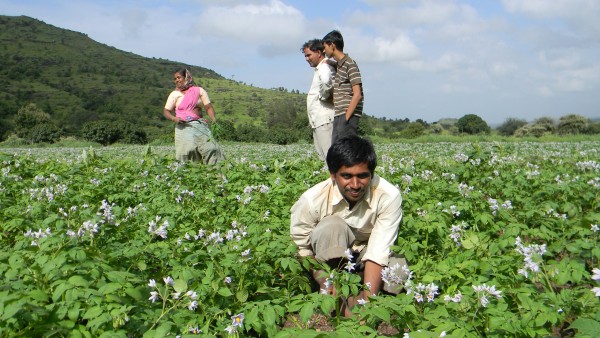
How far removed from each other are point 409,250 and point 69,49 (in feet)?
504

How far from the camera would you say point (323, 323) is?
128 inches

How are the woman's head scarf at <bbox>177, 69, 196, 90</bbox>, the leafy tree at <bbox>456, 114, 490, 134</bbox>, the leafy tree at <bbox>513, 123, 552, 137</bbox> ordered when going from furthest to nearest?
the leafy tree at <bbox>456, 114, 490, 134</bbox> → the leafy tree at <bbox>513, 123, 552, 137</bbox> → the woman's head scarf at <bbox>177, 69, 196, 90</bbox>

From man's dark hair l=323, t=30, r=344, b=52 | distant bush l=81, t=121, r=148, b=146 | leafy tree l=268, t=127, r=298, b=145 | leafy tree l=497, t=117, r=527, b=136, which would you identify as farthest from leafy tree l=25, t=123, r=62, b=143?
leafy tree l=497, t=117, r=527, b=136

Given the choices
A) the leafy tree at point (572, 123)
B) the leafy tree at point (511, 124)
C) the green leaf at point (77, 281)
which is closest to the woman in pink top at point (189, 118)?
the green leaf at point (77, 281)

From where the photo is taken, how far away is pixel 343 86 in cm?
641

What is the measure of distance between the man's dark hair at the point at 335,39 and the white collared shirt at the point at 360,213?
326cm

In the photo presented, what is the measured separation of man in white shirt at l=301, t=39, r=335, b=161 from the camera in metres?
6.60

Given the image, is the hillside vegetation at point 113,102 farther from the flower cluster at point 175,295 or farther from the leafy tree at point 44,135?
the flower cluster at point 175,295

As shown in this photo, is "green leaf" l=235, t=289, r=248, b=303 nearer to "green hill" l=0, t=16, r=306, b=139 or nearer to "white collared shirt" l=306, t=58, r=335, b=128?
"white collared shirt" l=306, t=58, r=335, b=128

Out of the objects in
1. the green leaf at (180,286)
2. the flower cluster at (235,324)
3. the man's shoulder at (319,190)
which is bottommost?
the flower cluster at (235,324)

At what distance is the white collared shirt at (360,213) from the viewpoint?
11.2 ft

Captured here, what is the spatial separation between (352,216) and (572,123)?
48118 mm

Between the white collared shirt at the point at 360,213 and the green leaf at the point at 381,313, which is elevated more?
the white collared shirt at the point at 360,213

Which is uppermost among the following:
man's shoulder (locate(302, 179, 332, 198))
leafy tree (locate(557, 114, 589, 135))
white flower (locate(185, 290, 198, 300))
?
leafy tree (locate(557, 114, 589, 135))
